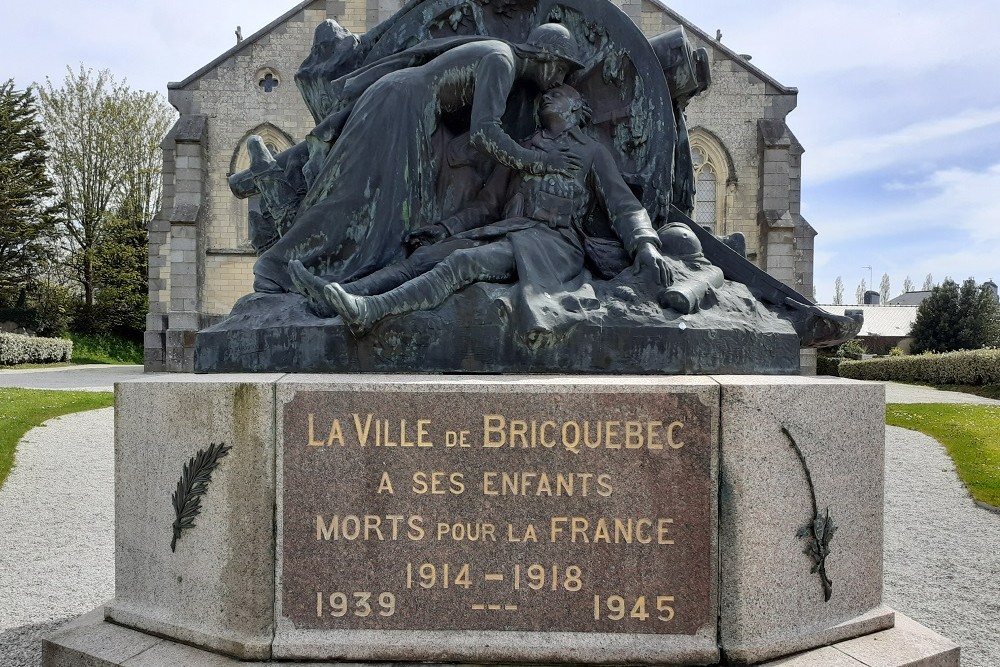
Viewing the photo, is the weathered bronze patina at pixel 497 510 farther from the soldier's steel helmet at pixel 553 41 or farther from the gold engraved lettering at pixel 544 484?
the soldier's steel helmet at pixel 553 41

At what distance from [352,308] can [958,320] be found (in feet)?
113

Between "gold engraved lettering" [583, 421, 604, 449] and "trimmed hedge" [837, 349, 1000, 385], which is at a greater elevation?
"gold engraved lettering" [583, 421, 604, 449]

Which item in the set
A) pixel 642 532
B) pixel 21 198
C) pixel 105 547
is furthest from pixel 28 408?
pixel 21 198

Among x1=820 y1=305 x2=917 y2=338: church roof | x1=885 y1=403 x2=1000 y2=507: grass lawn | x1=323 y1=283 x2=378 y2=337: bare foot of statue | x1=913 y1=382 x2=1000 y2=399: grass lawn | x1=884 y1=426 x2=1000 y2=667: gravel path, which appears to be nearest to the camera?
x1=323 y1=283 x2=378 y2=337: bare foot of statue

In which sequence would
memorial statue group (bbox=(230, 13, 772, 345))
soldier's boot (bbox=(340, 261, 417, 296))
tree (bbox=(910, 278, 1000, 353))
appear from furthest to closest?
1. tree (bbox=(910, 278, 1000, 353))
2. memorial statue group (bbox=(230, 13, 772, 345))
3. soldier's boot (bbox=(340, 261, 417, 296))

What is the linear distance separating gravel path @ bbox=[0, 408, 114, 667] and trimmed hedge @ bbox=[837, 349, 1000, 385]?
21.4 m

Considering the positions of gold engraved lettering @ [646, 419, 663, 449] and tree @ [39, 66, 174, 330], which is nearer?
gold engraved lettering @ [646, 419, 663, 449]

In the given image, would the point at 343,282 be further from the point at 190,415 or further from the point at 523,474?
the point at 523,474

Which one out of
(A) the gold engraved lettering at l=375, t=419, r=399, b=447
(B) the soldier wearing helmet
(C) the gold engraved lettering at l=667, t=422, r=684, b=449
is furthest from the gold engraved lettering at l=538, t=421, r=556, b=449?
(B) the soldier wearing helmet

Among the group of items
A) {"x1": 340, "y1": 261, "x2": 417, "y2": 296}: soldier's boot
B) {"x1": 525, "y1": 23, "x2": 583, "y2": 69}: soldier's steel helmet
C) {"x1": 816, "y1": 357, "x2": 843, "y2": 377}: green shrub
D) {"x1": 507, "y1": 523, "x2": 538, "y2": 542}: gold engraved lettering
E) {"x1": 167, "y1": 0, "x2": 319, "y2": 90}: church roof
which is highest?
{"x1": 167, "y1": 0, "x2": 319, "y2": 90}: church roof

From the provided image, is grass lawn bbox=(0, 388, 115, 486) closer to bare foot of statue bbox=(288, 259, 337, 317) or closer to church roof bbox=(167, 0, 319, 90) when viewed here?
bare foot of statue bbox=(288, 259, 337, 317)

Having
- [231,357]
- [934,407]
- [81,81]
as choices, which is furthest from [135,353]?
[231,357]

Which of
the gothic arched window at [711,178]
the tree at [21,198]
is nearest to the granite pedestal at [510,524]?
the gothic arched window at [711,178]

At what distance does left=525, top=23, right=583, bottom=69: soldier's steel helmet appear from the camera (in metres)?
3.93
